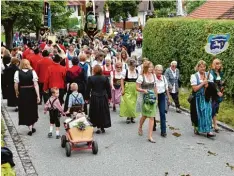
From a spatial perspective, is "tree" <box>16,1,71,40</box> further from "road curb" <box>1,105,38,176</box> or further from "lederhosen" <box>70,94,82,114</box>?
"lederhosen" <box>70,94,82,114</box>

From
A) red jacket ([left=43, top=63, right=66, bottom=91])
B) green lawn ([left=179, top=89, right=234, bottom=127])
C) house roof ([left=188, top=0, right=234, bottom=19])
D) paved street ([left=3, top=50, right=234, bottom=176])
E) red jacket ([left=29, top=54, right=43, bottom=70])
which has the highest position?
house roof ([left=188, top=0, right=234, bottom=19])

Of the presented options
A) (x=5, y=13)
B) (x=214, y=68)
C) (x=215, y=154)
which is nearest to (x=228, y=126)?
(x=214, y=68)

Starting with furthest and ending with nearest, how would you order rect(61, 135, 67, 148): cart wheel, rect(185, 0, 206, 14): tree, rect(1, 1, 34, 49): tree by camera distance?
rect(185, 0, 206, 14): tree
rect(1, 1, 34, 49): tree
rect(61, 135, 67, 148): cart wheel

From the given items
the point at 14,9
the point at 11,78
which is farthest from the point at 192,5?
the point at 11,78

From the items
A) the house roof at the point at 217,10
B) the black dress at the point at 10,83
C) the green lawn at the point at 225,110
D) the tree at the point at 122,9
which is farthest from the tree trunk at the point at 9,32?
the tree at the point at 122,9

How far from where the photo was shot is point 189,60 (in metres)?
18.4

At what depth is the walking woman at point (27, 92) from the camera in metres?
11.1

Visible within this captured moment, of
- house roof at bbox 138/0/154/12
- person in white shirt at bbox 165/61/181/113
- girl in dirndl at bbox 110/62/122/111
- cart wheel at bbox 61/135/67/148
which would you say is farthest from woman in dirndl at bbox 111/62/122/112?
house roof at bbox 138/0/154/12

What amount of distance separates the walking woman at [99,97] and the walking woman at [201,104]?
A: 1.94 meters

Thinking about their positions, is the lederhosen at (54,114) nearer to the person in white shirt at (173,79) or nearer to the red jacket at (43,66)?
the red jacket at (43,66)

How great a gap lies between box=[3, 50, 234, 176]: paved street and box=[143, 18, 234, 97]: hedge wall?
4166mm

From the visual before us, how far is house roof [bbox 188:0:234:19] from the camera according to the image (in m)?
21.2

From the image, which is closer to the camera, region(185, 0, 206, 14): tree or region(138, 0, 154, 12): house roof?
region(185, 0, 206, 14): tree

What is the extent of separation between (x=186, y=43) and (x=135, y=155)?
9794mm
